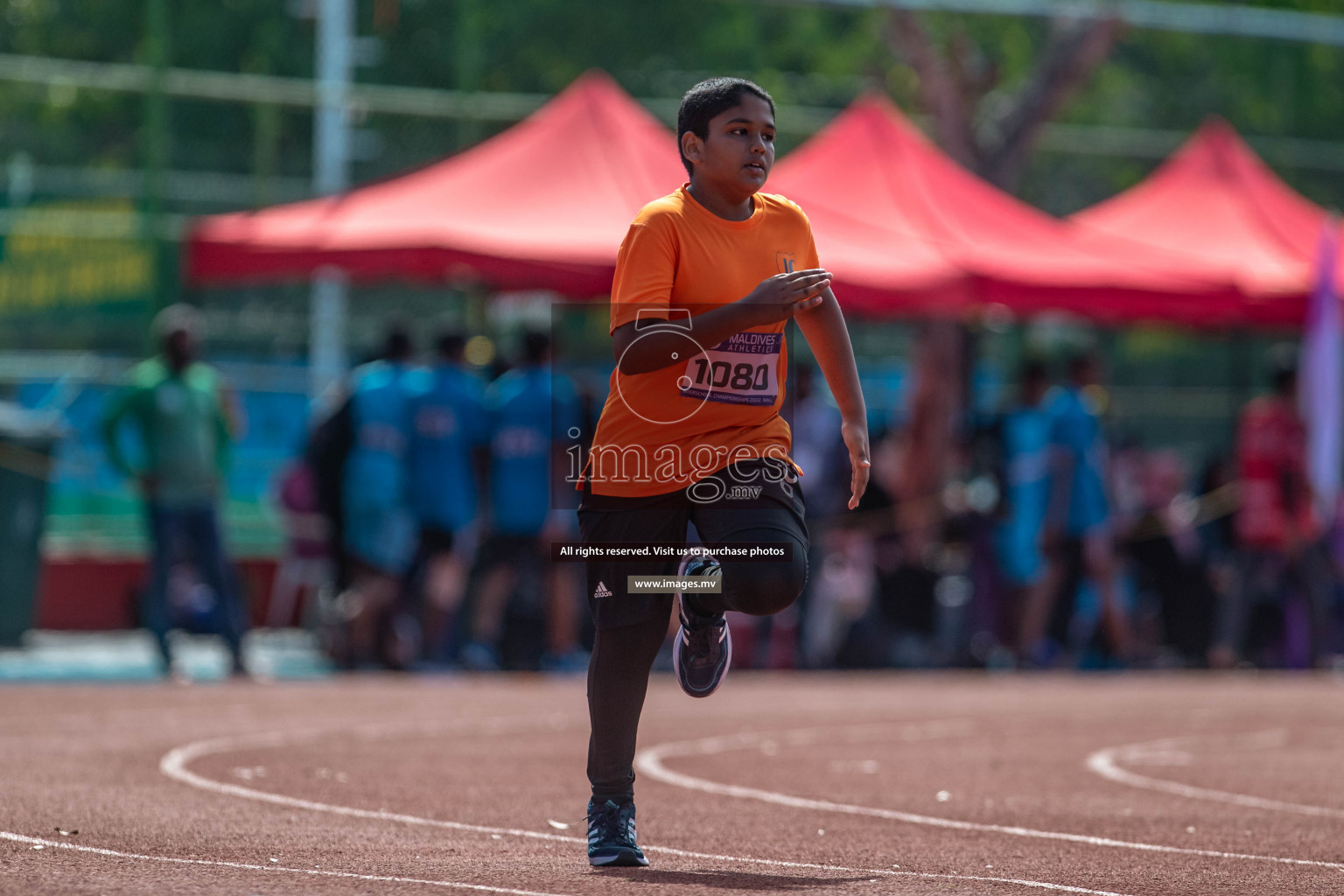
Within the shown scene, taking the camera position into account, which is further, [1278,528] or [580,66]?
[580,66]

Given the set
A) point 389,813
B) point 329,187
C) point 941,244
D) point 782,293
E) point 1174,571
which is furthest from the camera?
point 329,187

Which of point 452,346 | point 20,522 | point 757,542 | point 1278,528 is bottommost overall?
point 757,542

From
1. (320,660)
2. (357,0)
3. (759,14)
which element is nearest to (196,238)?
(320,660)

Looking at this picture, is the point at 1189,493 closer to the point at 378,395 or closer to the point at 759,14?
the point at 759,14

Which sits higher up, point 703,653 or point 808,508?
point 808,508

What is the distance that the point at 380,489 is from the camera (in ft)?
47.3

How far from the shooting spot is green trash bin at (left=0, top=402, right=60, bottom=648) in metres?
14.7

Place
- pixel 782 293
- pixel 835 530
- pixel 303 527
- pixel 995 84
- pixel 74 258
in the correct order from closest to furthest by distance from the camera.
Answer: pixel 782 293 → pixel 303 527 → pixel 835 530 → pixel 74 258 → pixel 995 84

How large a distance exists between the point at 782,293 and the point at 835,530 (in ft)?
34.1

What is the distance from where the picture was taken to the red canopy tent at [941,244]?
613 inches

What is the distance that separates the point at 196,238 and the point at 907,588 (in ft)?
18.0

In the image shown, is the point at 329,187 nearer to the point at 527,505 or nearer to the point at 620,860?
the point at 527,505

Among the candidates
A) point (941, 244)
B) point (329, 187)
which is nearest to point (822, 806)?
point (941, 244)

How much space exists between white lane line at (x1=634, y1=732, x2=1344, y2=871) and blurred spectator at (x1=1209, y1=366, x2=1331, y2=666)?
684 centimetres
